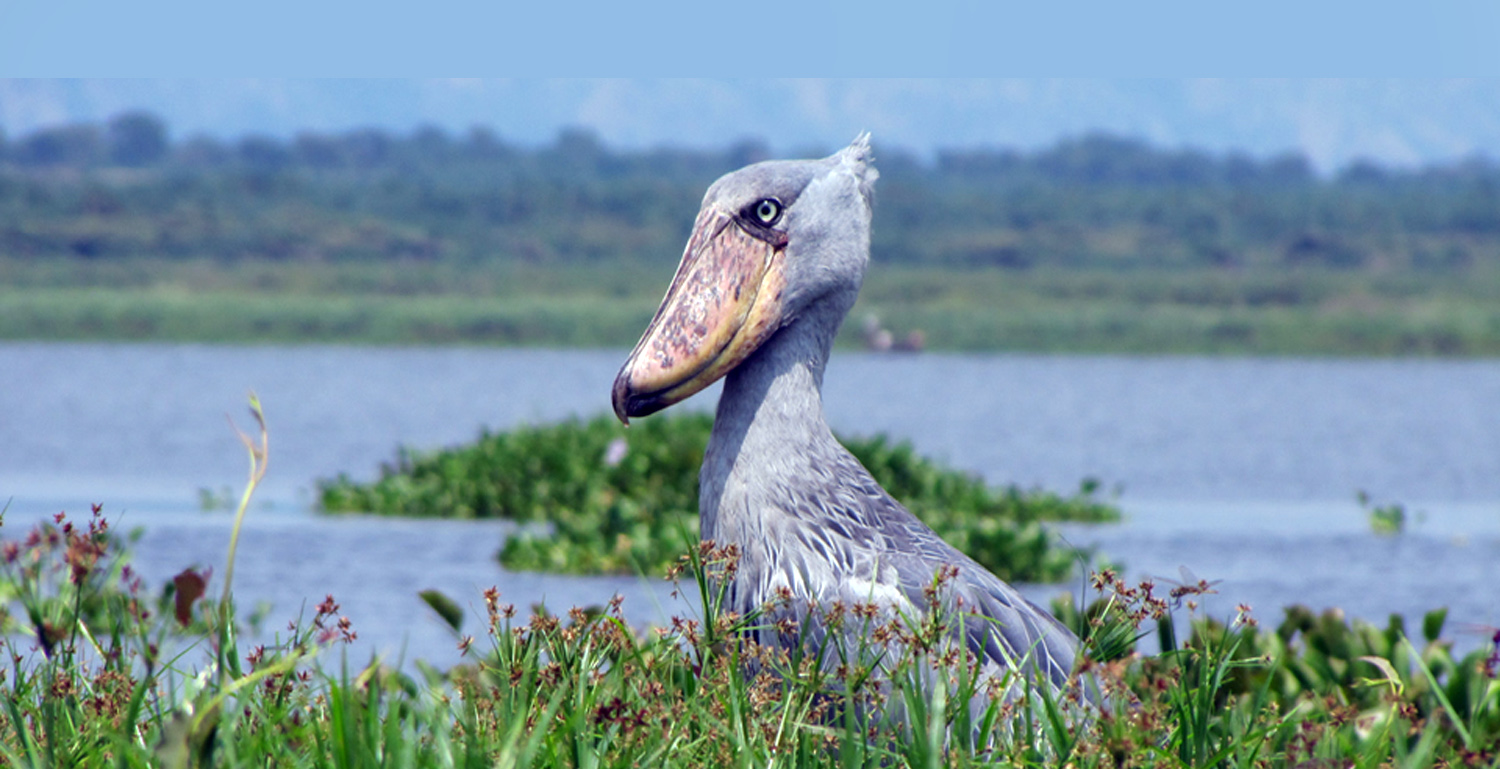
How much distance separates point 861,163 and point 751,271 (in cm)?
45

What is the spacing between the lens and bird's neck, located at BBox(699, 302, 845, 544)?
148 inches

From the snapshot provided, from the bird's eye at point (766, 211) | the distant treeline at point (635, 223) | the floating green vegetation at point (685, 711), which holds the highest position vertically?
the distant treeline at point (635, 223)

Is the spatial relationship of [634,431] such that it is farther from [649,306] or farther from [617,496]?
[649,306]

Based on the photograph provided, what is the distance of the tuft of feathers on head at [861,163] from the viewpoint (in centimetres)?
414

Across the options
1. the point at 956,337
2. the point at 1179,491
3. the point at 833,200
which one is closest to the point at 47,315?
the point at 956,337

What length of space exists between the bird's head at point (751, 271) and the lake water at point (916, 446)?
0.65 m

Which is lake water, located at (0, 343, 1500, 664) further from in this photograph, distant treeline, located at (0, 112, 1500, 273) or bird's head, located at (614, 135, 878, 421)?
distant treeline, located at (0, 112, 1500, 273)

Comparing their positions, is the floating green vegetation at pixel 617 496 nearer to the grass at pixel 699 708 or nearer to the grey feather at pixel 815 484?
the grey feather at pixel 815 484

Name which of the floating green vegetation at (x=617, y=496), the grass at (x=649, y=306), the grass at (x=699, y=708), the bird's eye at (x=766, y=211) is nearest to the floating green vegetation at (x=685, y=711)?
the grass at (x=699, y=708)

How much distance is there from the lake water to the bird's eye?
103 centimetres

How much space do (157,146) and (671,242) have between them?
158 feet

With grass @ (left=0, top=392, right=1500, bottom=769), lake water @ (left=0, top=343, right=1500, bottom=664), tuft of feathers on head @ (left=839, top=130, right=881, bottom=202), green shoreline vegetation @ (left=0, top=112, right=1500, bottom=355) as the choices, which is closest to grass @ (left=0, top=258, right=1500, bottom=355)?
green shoreline vegetation @ (left=0, top=112, right=1500, bottom=355)

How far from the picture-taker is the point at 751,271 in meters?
3.95

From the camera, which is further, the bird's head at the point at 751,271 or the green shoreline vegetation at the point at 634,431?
the bird's head at the point at 751,271
